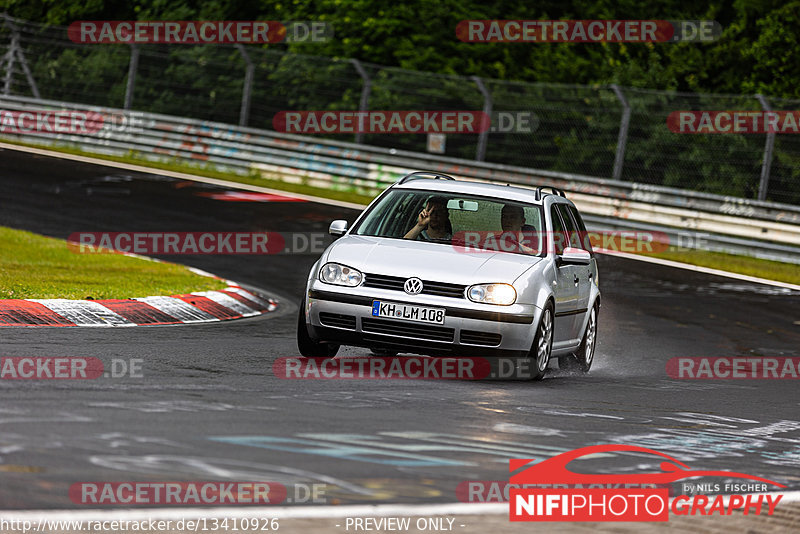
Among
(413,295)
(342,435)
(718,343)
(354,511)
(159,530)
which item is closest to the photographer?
(159,530)

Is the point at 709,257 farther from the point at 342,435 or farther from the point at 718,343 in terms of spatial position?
the point at 342,435

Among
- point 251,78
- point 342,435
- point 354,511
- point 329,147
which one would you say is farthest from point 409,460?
point 251,78

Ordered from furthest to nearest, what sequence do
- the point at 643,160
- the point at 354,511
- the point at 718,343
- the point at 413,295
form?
the point at 643,160
the point at 718,343
the point at 413,295
the point at 354,511

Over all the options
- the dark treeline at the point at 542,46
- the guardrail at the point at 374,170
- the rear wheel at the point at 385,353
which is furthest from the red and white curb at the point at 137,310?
the dark treeline at the point at 542,46

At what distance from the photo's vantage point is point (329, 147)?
2722 cm

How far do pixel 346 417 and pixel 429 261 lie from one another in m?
2.60

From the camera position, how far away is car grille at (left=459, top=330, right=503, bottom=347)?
947 centimetres

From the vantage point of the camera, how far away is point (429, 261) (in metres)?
9.70

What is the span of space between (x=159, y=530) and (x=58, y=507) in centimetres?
41

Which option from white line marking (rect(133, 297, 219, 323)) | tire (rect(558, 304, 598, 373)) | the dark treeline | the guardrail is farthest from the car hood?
the dark treeline

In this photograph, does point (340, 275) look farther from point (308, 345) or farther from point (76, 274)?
point (76, 274)

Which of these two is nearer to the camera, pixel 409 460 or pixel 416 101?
pixel 409 460

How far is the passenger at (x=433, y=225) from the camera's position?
10.5 metres

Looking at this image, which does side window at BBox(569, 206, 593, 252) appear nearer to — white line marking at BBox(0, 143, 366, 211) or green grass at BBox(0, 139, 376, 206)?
white line marking at BBox(0, 143, 366, 211)
